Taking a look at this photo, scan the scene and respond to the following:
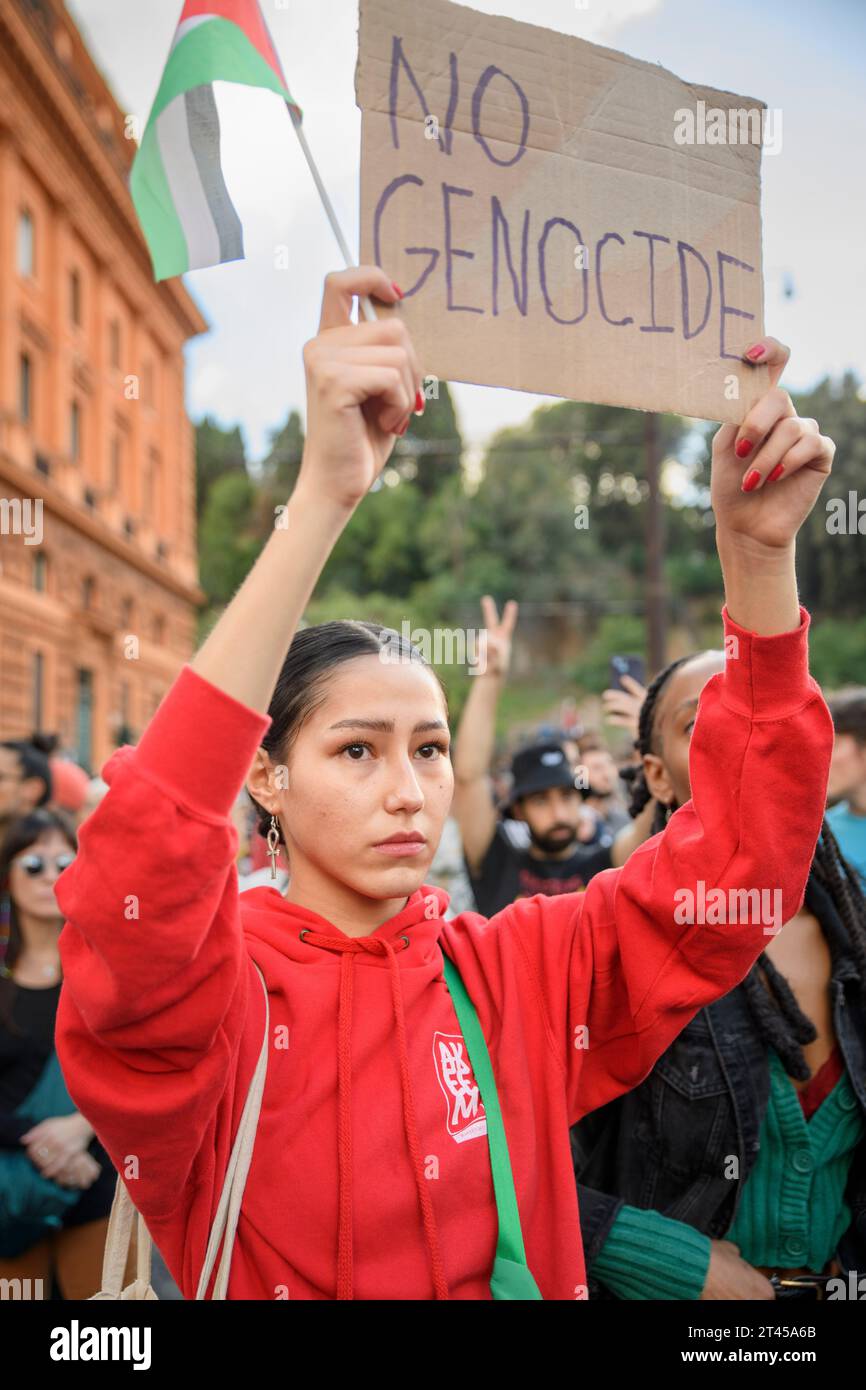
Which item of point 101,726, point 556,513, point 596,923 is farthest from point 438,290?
point 556,513

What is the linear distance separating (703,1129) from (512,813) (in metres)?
2.84

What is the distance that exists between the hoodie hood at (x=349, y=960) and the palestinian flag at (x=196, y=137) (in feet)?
2.71

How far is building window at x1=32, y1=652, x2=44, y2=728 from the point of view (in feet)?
66.2

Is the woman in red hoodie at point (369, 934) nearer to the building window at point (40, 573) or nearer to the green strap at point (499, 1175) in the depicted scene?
the green strap at point (499, 1175)

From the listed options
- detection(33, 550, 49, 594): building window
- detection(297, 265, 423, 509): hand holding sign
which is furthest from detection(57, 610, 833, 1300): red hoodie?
detection(33, 550, 49, 594): building window

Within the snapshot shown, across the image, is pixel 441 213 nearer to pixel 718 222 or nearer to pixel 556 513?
pixel 718 222

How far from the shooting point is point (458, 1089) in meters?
1.43

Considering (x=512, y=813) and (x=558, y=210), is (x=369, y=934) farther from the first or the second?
(x=512, y=813)

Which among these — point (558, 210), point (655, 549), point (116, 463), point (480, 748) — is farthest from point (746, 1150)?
point (116, 463)

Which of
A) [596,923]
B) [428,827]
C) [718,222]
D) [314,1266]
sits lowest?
[314,1266]

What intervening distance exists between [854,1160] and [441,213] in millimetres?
1629

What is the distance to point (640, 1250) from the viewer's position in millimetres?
1710

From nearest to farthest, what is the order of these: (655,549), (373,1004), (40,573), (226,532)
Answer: (373,1004) < (655,549) < (40,573) < (226,532)

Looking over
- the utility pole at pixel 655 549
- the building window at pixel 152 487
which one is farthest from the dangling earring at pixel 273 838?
the building window at pixel 152 487
